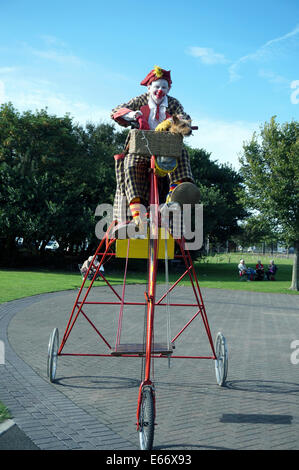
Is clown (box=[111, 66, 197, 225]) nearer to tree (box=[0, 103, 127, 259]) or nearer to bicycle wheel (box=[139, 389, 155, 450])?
bicycle wheel (box=[139, 389, 155, 450])

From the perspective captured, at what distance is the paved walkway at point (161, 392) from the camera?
453cm

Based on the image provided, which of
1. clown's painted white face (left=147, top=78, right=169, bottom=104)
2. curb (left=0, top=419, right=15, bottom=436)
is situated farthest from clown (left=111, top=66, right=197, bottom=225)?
curb (left=0, top=419, right=15, bottom=436)

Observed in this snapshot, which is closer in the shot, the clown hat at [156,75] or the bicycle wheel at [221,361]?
the clown hat at [156,75]

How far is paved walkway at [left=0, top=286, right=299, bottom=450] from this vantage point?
14.9ft

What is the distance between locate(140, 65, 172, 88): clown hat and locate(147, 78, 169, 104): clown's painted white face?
45 mm

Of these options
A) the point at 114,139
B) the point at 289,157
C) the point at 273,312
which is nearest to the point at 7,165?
the point at 114,139

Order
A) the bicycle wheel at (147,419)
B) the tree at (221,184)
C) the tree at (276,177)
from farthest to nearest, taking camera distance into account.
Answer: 1. the tree at (221,184)
2. the tree at (276,177)
3. the bicycle wheel at (147,419)

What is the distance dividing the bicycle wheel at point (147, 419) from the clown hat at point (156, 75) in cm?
393

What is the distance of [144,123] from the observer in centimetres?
567

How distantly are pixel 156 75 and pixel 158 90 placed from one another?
0.21 metres

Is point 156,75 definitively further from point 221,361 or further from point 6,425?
point 6,425

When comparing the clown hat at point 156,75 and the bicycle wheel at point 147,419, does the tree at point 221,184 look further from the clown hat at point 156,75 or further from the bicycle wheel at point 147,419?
the bicycle wheel at point 147,419

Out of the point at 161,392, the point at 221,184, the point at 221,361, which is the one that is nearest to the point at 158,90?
the point at 221,361

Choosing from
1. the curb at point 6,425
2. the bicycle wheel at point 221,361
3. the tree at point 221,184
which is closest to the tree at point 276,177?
the tree at point 221,184
